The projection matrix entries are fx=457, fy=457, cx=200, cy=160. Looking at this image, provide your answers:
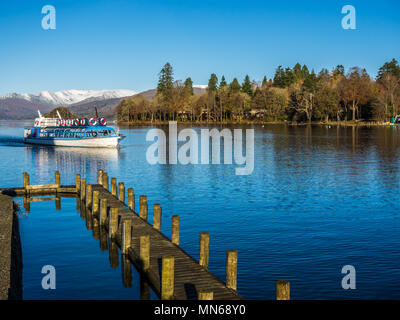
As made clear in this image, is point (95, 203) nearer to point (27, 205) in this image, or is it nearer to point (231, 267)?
point (27, 205)

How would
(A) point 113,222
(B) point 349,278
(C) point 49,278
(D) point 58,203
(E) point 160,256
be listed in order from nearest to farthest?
1. (E) point 160,256
2. (B) point 349,278
3. (C) point 49,278
4. (A) point 113,222
5. (D) point 58,203

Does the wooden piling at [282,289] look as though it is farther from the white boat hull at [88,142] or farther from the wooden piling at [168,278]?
the white boat hull at [88,142]

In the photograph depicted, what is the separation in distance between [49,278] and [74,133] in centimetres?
7617

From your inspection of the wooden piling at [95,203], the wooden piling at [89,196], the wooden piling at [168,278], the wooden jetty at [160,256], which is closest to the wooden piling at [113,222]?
the wooden jetty at [160,256]

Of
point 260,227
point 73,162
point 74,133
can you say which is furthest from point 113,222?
point 74,133

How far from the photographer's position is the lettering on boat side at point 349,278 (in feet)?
61.1

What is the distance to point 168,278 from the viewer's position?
14.9 metres

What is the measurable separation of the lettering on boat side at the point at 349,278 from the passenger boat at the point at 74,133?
6983 centimetres

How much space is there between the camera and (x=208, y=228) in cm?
2730

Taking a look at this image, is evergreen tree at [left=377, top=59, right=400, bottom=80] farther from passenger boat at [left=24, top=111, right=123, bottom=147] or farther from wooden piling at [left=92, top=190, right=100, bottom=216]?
wooden piling at [left=92, top=190, right=100, bottom=216]

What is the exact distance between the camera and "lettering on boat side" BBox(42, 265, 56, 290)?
61.9ft

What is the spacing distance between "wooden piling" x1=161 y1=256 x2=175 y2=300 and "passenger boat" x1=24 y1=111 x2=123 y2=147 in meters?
73.0

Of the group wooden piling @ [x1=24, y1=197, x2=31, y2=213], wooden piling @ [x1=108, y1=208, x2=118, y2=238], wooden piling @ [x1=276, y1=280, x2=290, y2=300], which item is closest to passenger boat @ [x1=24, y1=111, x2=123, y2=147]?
wooden piling @ [x1=24, y1=197, x2=31, y2=213]

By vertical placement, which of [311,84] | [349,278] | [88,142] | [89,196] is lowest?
[349,278]
